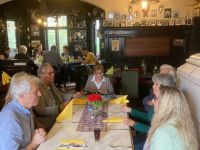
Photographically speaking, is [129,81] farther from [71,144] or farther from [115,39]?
[71,144]

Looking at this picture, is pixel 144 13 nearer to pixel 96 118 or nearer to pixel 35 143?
pixel 96 118

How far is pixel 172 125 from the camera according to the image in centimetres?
174

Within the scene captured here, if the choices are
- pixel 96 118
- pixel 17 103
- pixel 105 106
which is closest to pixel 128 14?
pixel 105 106

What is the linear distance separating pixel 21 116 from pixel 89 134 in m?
0.62

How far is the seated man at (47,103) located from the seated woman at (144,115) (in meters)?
0.82

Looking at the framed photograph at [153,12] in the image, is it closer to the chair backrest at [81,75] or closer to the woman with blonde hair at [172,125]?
the chair backrest at [81,75]

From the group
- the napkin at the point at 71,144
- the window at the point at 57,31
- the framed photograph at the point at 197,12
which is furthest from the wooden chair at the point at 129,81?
the window at the point at 57,31

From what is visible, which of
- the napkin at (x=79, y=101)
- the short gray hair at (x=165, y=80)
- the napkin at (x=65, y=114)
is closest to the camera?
the short gray hair at (x=165, y=80)

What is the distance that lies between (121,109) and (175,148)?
4.63ft

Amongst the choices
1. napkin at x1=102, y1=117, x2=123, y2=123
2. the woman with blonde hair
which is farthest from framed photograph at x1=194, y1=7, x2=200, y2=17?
the woman with blonde hair

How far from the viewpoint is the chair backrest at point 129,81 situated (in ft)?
19.7

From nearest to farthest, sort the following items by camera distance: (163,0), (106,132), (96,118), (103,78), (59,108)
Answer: (106,132), (96,118), (59,108), (103,78), (163,0)

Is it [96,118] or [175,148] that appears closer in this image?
[175,148]

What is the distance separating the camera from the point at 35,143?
210 cm
